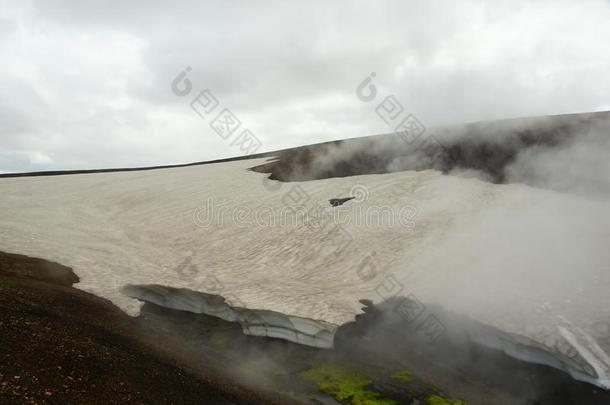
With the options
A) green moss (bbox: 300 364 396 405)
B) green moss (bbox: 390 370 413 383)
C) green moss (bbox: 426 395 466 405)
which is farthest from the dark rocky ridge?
green moss (bbox: 300 364 396 405)

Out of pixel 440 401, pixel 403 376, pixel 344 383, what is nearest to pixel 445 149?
pixel 403 376

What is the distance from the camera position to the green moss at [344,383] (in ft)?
46.0

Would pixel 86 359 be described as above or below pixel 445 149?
below

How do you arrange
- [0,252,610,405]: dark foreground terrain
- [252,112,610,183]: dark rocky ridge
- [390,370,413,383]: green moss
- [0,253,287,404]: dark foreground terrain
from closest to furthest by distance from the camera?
[0,253,287,404]: dark foreground terrain < [0,252,610,405]: dark foreground terrain < [390,370,413,383]: green moss < [252,112,610,183]: dark rocky ridge

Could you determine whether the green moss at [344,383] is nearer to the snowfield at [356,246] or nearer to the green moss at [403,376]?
the green moss at [403,376]

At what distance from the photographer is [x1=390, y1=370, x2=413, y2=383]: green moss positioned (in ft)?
50.5

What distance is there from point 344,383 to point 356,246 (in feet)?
46.4

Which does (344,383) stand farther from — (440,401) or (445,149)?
(445,149)

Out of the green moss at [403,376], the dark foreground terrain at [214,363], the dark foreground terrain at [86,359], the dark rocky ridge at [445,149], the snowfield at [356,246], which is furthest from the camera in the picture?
the dark rocky ridge at [445,149]

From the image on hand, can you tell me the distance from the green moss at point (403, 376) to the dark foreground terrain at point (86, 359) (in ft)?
16.4

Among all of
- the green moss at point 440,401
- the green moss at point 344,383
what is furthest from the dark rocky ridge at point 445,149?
the green moss at point 344,383

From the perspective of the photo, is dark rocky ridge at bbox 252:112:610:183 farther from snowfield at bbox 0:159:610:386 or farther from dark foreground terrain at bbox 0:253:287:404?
dark foreground terrain at bbox 0:253:287:404

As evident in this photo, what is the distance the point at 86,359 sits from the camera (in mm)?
11484

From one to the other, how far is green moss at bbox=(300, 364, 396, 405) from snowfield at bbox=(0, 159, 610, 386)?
9.50ft
